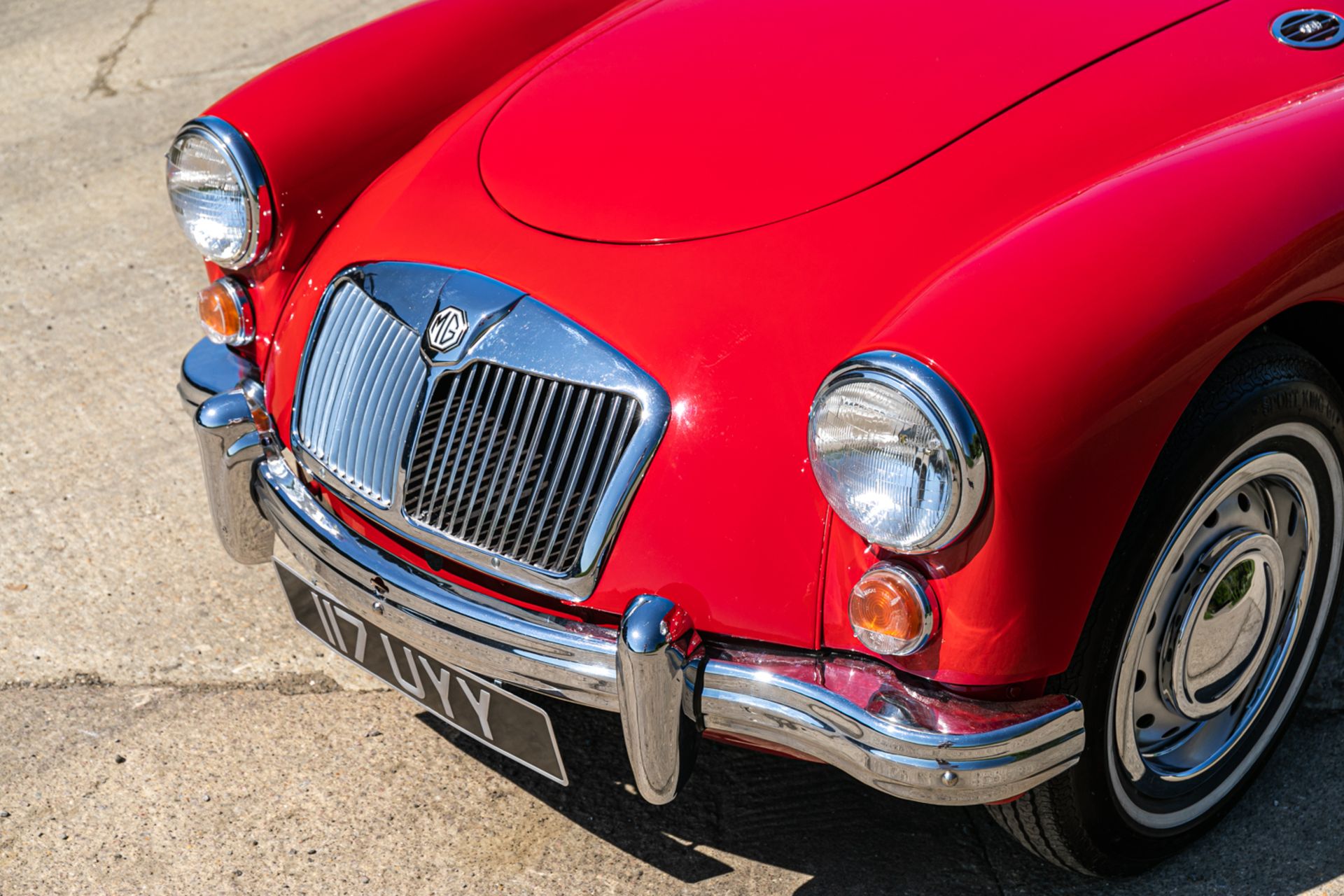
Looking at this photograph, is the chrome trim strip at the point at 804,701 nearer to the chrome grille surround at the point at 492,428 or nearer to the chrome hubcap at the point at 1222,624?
the chrome grille surround at the point at 492,428

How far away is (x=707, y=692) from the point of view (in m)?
1.94

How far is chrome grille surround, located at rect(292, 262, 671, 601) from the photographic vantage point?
6.59 feet

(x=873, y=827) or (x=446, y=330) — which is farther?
(x=873, y=827)

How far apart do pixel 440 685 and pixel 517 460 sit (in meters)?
0.43

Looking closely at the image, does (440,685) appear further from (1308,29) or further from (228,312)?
(1308,29)

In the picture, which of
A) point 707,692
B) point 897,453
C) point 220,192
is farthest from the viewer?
point 220,192

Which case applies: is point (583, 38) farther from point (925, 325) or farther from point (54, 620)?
point (54, 620)

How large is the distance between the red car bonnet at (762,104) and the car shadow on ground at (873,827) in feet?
3.48

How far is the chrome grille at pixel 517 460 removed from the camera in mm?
2016

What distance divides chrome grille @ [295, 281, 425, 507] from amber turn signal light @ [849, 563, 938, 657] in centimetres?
82

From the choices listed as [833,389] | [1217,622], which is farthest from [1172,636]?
[833,389]

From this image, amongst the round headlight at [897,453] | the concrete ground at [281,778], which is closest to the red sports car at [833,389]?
the round headlight at [897,453]

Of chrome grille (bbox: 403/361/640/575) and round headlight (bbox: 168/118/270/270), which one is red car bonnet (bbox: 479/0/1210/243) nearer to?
chrome grille (bbox: 403/361/640/575)

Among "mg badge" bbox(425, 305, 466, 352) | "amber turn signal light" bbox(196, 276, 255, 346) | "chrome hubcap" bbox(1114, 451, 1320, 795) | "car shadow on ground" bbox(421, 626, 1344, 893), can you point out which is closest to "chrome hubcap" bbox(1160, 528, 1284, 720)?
"chrome hubcap" bbox(1114, 451, 1320, 795)
